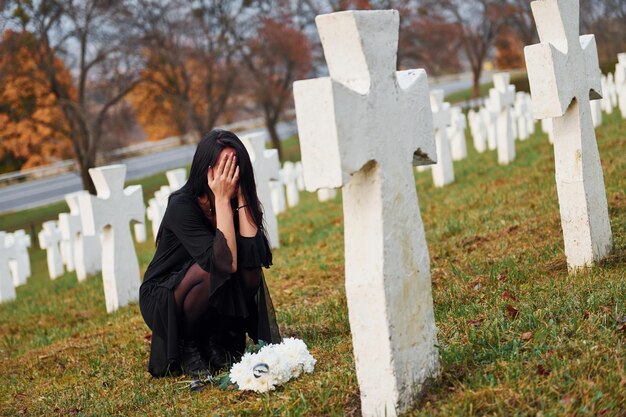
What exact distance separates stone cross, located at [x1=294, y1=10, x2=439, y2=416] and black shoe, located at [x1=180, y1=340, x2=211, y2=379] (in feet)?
5.42

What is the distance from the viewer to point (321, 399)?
12.4ft

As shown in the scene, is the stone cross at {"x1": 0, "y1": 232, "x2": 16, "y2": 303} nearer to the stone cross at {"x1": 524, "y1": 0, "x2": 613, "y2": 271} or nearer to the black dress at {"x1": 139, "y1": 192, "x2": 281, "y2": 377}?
the black dress at {"x1": 139, "y1": 192, "x2": 281, "y2": 377}

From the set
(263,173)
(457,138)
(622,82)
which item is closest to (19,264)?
(263,173)

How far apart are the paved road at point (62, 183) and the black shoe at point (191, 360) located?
30266mm

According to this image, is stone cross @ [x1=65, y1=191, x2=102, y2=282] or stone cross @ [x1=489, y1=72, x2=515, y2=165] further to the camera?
stone cross @ [x1=489, y1=72, x2=515, y2=165]

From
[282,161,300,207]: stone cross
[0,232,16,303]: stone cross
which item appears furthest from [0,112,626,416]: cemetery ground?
[282,161,300,207]: stone cross

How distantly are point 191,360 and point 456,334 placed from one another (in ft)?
5.29

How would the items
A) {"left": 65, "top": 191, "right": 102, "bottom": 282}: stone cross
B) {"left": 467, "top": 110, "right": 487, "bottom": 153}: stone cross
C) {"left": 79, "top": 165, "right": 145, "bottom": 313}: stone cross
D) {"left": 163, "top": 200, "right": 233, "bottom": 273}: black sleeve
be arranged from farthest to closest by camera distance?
{"left": 467, "top": 110, "right": 487, "bottom": 153}: stone cross, {"left": 65, "top": 191, "right": 102, "bottom": 282}: stone cross, {"left": 79, "top": 165, "right": 145, "bottom": 313}: stone cross, {"left": 163, "top": 200, "right": 233, "bottom": 273}: black sleeve

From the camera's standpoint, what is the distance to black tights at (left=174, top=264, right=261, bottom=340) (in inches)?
193

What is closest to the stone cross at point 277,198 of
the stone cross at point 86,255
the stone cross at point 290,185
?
the stone cross at point 290,185

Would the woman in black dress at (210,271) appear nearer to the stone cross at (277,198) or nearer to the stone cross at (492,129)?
the stone cross at (277,198)

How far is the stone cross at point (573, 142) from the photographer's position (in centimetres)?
529

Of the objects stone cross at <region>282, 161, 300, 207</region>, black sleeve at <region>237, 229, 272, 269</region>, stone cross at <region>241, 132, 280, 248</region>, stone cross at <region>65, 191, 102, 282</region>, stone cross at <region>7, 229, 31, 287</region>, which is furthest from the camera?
stone cross at <region>282, 161, 300, 207</region>

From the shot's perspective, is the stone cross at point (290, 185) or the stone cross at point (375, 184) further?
the stone cross at point (290, 185)
